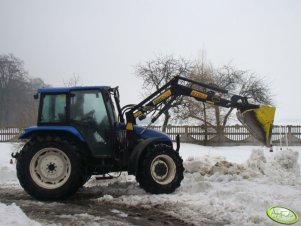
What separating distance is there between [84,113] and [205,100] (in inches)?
106

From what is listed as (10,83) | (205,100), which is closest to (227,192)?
(205,100)

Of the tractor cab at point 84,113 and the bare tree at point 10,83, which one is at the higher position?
the bare tree at point 10,83

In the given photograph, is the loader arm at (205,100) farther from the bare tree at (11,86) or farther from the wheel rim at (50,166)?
the bare tree at (11,86)

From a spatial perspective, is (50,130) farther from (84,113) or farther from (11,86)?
(11,86)

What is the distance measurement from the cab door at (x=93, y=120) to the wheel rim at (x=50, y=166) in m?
0.60

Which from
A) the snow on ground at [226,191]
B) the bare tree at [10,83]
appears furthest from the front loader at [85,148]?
the bare tree at [10,83]

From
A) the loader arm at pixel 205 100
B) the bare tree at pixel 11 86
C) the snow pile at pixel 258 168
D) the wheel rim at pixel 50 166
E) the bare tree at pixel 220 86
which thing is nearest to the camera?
the wheel rim at pixel 50 166

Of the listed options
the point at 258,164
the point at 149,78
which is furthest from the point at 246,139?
the point at 258,164

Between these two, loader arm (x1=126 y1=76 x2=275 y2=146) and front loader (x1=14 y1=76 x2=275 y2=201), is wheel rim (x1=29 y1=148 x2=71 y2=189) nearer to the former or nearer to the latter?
front loader (x1=14 y1=76 x2=275 y2=201)

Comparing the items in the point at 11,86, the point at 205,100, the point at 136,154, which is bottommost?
the point at 136,154

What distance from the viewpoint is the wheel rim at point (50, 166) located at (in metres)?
7.25

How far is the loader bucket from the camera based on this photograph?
27.6ft

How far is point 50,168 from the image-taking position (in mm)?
7285

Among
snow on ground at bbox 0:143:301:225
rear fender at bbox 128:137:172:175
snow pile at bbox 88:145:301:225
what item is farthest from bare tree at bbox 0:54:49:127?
rear fender at bbox 128:137:172:175
